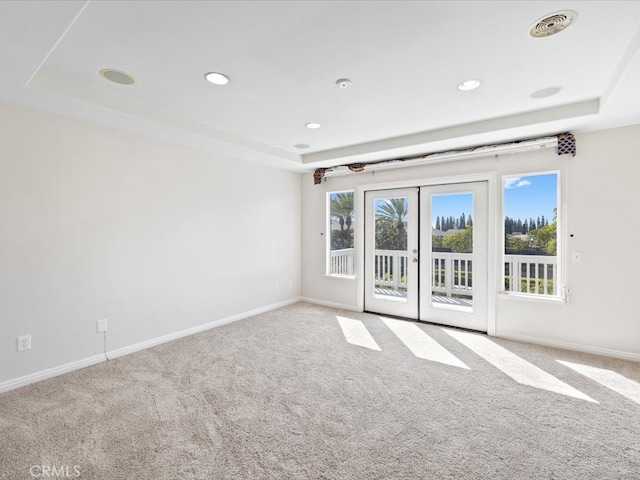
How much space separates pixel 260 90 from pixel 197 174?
179cm

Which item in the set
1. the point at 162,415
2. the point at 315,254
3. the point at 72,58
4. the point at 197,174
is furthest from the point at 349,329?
the point at 72,58

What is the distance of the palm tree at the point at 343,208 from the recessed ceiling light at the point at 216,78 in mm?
3062

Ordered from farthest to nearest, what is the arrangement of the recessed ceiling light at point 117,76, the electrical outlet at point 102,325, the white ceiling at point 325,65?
the electrical outlet at point 102,325
the recessed ceiling light at point 117,76
the white ceiling at point 325,65

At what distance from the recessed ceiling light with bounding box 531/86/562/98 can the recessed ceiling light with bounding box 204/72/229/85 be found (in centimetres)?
257

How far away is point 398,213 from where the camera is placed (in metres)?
4.68

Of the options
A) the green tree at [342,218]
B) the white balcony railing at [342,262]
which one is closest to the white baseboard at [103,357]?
the white balcony railing at [342,262]

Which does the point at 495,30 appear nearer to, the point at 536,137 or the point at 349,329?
the point at 536,137

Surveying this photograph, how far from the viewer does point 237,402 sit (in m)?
2.40

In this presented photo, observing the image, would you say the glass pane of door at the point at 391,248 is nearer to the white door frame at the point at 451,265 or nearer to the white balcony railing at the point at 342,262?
the white door frame at the point at 451,265

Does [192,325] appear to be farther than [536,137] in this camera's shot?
Yes

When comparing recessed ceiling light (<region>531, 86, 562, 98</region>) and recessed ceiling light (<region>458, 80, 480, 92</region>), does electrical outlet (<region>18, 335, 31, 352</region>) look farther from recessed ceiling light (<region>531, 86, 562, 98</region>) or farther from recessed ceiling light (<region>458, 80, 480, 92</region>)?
recessed ceiling light (<region>531, 86, 562, 98</region>)

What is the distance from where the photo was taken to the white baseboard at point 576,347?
3178 mm

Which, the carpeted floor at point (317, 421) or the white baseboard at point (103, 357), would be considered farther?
the white baseboard at point (103, 357)

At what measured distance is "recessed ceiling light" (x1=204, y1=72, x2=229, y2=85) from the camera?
2.37 metres
